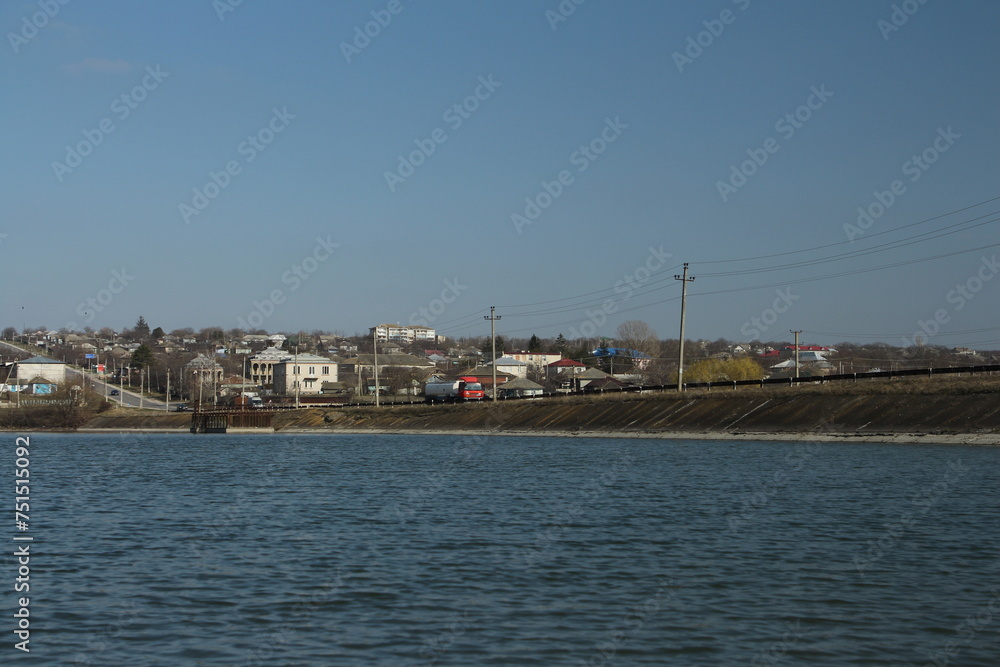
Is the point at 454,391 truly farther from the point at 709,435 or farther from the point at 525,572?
the point at 525,572

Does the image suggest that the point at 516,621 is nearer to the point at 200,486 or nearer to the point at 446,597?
the point at 446,597

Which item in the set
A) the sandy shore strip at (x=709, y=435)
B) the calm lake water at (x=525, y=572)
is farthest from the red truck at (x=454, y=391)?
the calm lake water at (x=525, y=572)

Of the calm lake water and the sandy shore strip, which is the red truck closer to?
the sandy shore strip

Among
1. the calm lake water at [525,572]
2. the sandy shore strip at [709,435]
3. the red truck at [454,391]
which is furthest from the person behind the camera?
the red truck at [454,391]

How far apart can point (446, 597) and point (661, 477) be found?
24.3m

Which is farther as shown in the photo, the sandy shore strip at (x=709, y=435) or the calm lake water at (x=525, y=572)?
the sandy shore strip at (x=709, y=435)

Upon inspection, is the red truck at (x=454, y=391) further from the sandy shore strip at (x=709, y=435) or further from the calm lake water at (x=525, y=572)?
the calm lake water at (x=525, y=572)

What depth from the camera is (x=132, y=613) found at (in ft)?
50.6

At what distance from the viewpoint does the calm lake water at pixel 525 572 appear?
44.1 ft

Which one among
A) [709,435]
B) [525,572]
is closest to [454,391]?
[709,435]

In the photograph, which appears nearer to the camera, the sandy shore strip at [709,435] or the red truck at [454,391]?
the sandy shore strip at [709,435]

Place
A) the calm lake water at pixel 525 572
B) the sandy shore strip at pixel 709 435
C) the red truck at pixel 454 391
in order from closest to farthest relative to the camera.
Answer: the calm lake water at pixel 525 572 < the sandy shore strip at pixel 709 435 < the red truck at pixel 454 391

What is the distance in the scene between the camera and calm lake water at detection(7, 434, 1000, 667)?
13.4m

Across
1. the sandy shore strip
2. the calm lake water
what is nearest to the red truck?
the sandy shore strip
